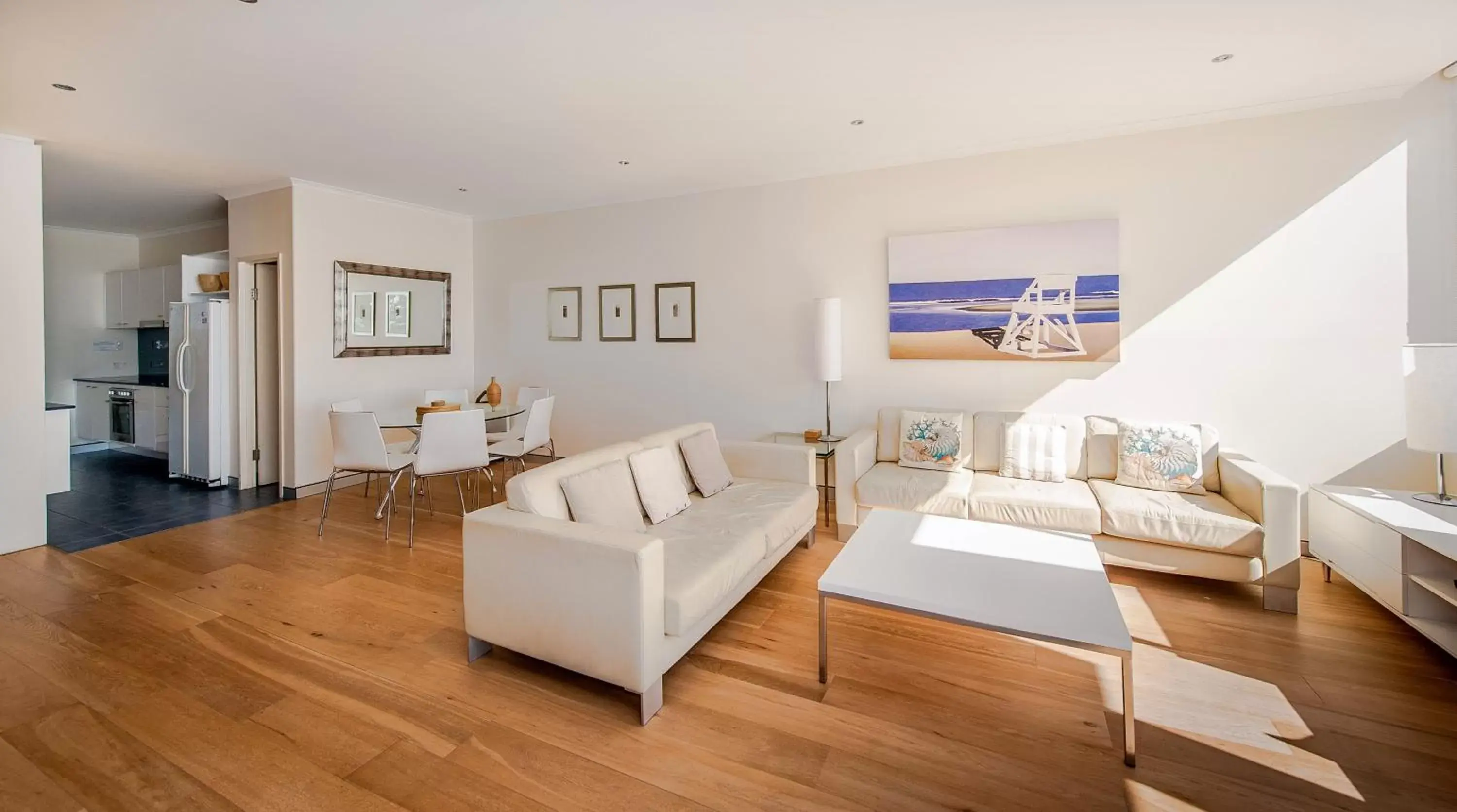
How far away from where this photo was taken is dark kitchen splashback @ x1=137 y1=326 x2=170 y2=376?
23.7 feet

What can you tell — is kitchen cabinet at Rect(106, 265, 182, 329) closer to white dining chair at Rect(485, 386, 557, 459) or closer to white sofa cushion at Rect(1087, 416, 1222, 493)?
white dining chair at Rect(485, 386, 557, 459)

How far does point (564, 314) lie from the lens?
6098mm

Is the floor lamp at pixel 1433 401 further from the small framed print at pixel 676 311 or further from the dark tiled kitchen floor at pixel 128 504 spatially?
the dark tiled kitchen floor at pixel 128 504

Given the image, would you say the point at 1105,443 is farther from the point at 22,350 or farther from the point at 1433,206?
the point at 22,350

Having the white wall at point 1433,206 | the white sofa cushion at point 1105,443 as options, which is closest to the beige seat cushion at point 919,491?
the white sofa cushion at point 1105,443

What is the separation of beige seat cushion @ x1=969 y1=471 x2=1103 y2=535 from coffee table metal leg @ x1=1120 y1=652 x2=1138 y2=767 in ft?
5.10

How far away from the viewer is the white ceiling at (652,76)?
2.50 m

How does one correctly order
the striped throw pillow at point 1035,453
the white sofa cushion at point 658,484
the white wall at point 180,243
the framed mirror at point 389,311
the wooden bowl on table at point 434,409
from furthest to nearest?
the white wall at point 180,243
the framed mirror at point 389,311
the wooden bowl on table at point 434,409
the striped throw pillow at point 1035,453
the white sofa cushion at point 658,484

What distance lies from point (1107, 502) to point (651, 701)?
2602 mm

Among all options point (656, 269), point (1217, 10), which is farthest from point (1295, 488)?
point (656, 269)

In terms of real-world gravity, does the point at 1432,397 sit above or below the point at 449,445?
above

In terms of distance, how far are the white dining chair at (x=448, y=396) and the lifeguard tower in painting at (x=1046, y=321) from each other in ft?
14.5

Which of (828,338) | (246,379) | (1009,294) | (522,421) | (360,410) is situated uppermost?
(1009,294)

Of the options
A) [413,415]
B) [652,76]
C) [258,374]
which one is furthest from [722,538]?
[258,374]
